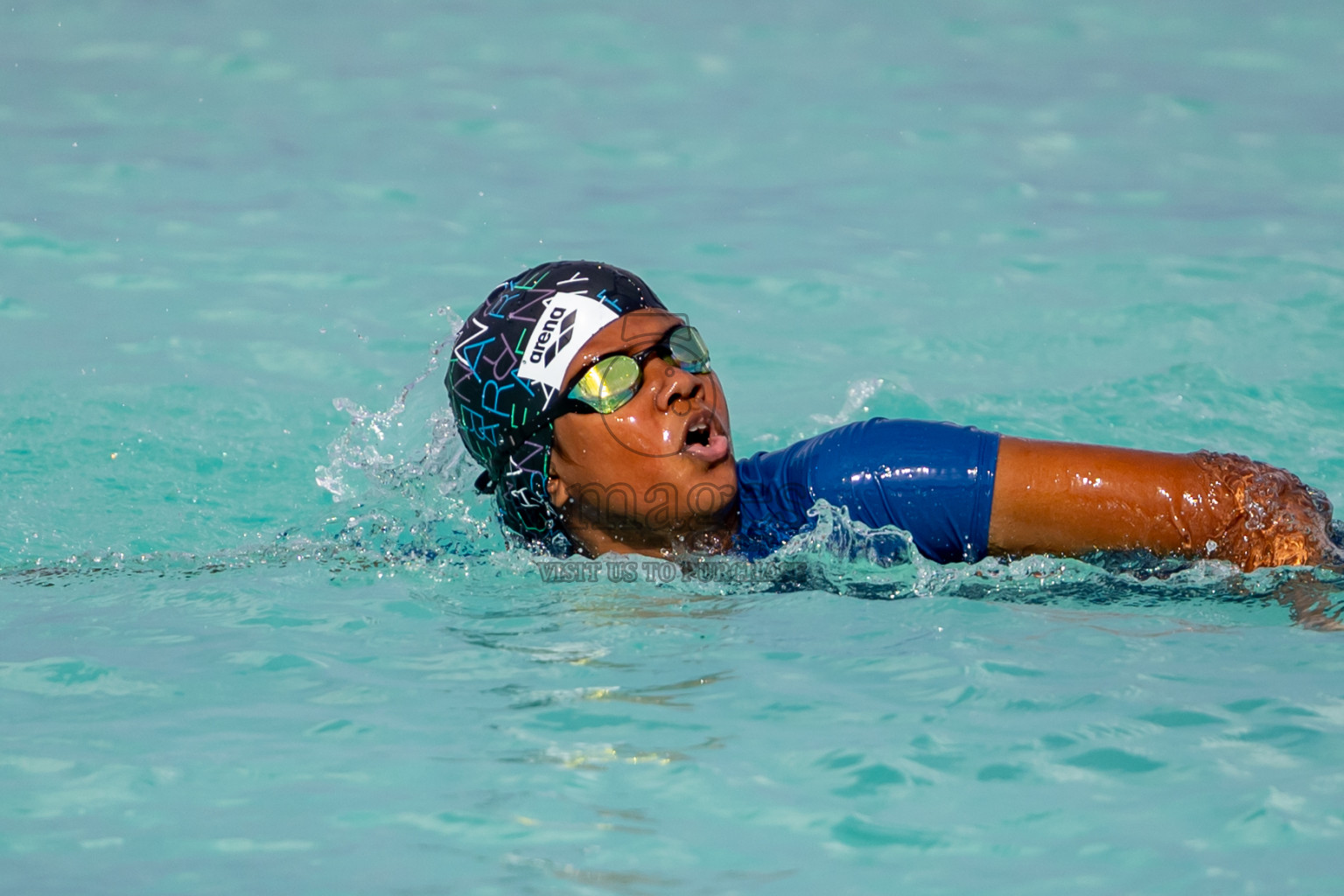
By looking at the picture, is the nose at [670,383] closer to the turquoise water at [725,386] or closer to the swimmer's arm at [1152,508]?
the turquoise water at [725,386]

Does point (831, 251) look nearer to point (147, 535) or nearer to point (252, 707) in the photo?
point (147, 535)

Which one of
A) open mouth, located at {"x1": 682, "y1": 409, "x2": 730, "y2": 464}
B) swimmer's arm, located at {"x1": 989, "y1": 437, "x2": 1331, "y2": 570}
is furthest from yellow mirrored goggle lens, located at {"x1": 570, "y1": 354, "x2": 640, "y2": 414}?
swimmer's arm, located at {"x1": 989, "y1": 437, "x2": 1331, "y2": 570}

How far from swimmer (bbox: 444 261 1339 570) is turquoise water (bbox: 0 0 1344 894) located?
0.13m

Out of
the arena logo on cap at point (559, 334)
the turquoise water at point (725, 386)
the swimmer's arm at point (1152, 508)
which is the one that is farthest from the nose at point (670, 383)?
the swimmer's arm at point (1152, 508)

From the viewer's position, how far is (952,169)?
987 centimetres

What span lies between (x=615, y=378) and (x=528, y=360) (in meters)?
0.28

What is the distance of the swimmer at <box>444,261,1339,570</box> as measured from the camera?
374cm

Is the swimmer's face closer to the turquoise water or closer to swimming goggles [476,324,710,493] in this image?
swimming goggles [476,324,710,493]

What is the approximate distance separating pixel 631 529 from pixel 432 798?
4.38ft

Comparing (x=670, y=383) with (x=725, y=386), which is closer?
(x=670, y=383)

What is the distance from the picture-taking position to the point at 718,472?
12.9 feet

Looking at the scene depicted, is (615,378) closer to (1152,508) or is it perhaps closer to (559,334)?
(559,334)

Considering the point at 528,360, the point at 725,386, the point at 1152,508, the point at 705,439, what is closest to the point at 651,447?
the point at 705,439

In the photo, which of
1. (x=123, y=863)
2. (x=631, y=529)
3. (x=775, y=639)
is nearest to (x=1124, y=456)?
(x=775, y=639)
